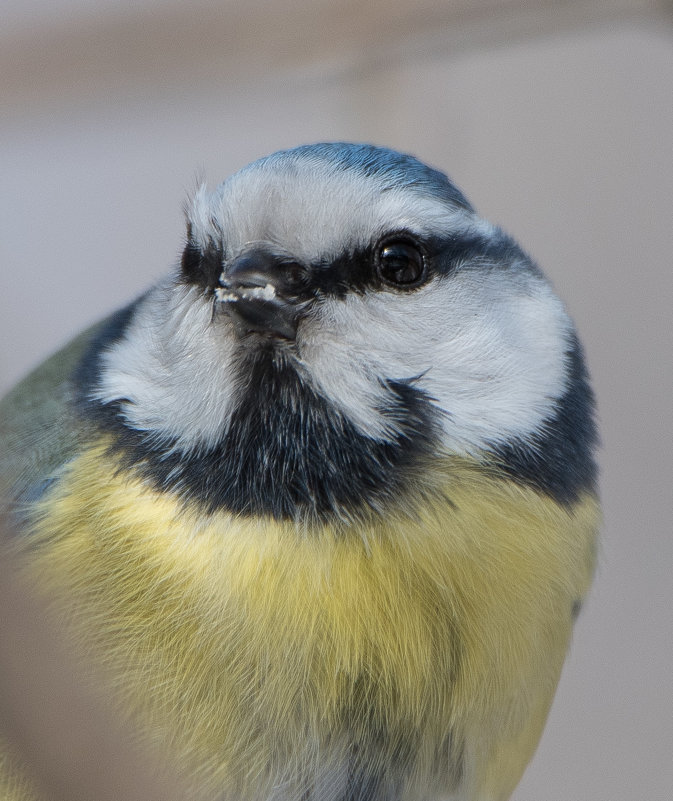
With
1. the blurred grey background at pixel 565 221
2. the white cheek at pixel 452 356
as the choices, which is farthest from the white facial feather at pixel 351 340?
the blurred grey background at pixel 565 221

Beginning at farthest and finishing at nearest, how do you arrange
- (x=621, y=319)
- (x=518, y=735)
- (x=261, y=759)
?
(x=621, y=319) < (x=518, y=735) < (x=261, y=759)

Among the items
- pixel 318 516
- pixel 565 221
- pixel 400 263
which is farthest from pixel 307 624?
pixel 565 221

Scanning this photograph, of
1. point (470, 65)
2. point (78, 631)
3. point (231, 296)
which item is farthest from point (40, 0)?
point (470, 65)

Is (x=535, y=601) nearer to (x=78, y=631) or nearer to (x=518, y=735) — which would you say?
(x=518, y=735)

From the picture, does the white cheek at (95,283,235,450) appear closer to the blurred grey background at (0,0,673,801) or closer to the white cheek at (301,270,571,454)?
the white cheek at (301,270,571,454)

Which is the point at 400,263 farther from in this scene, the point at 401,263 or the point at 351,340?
the point at 351,340

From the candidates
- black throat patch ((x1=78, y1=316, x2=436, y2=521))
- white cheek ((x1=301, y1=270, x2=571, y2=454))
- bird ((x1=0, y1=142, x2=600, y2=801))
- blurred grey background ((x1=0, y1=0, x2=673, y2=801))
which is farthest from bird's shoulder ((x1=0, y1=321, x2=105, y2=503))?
blurred grey background ((x1=0, y1=0, x2=673, y2=801))

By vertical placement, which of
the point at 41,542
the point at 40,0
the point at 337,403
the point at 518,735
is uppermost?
the point at 40,0

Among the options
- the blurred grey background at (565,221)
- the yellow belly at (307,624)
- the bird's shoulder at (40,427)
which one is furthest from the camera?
the blurred grey background at (565,221)

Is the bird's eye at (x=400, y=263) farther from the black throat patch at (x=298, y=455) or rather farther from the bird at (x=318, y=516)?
the black throat patch at (x=298, y=455)
